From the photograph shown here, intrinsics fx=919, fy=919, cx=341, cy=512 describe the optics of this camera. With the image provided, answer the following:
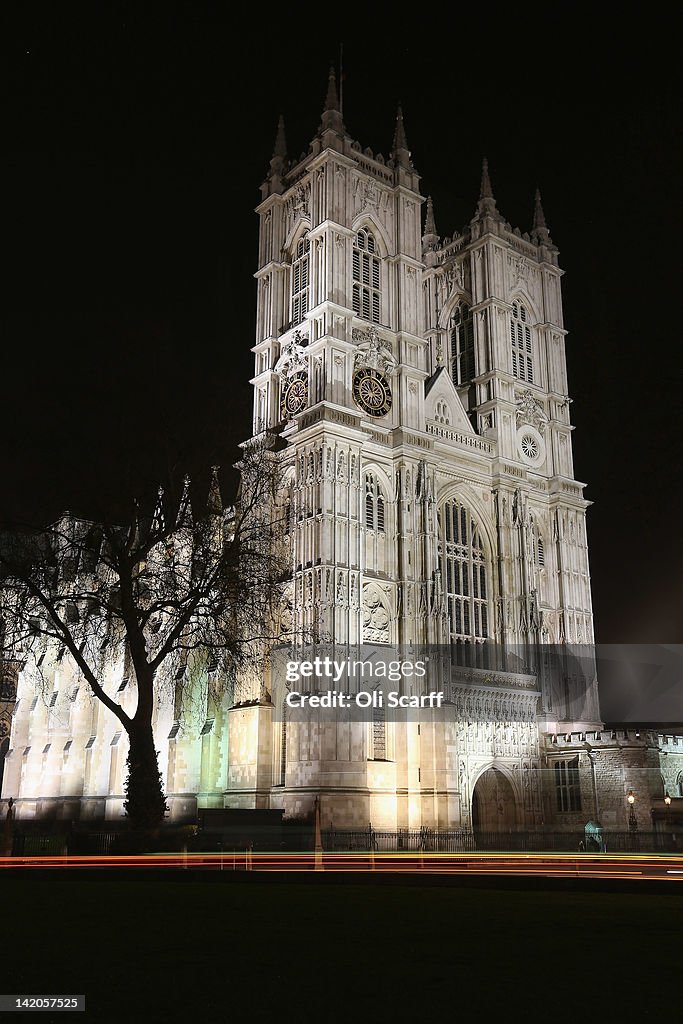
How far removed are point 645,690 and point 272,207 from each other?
130 ft

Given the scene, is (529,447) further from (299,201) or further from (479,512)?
(299,201)

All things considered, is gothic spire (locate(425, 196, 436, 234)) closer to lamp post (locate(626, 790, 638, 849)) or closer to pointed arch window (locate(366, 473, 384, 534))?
pointed arch window (locate(366, 473, 384, 534))

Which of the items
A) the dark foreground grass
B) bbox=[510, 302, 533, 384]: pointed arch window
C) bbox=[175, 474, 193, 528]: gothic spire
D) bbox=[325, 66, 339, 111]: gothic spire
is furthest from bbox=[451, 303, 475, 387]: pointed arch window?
the dark foreground grass

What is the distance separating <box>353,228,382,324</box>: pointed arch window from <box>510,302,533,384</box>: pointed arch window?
10.4m

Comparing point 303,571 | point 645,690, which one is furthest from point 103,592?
point 645,690

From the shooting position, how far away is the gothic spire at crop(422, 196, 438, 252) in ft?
207

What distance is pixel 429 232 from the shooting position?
63688mm

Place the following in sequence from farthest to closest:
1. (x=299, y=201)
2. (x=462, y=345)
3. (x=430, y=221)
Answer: (x=430, y=221) → (x=462, y=345) → (x=299, y=201)

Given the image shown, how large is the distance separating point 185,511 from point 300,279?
28.8m

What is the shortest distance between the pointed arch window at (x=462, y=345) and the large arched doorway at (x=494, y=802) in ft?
81.0

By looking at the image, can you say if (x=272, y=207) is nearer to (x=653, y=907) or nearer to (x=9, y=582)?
(x=9, y=582)

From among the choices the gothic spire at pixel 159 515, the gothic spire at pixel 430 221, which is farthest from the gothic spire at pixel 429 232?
the gothic spire at pixel 159 515

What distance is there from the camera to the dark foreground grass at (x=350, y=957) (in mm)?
6566

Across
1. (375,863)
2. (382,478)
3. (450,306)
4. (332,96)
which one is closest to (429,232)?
(450,306)
